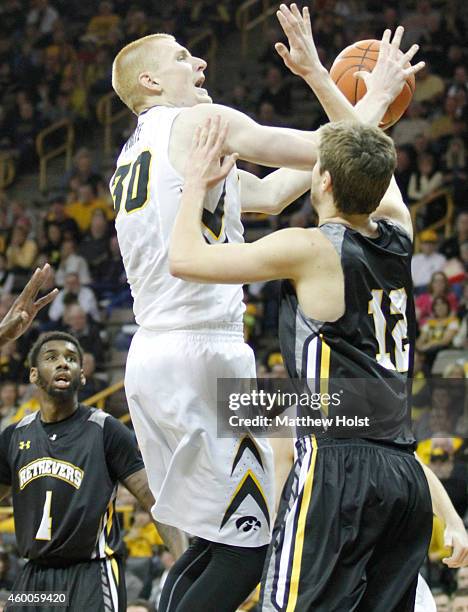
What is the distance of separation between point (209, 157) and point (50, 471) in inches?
92.0

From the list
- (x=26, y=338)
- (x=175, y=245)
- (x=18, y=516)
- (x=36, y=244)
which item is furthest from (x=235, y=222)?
(x=36, y=244)

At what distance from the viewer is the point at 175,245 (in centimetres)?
387

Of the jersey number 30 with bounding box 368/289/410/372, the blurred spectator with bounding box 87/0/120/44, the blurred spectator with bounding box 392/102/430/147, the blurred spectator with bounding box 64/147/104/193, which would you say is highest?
the blurred spectator with bounding box 87/0/120/44

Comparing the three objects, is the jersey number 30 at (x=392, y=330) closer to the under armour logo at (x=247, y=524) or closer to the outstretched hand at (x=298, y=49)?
the under armour logo at (x=247, y=524)

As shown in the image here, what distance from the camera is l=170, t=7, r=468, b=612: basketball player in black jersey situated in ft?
11.9

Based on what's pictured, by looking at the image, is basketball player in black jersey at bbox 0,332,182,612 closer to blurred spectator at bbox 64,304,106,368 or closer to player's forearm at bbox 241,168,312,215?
player's forearm at bbox 241,168,312,215

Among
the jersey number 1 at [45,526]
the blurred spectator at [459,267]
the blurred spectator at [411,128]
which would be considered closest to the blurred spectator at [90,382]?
the blurred spectator at [459,267]

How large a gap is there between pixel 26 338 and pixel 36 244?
2.12 meters

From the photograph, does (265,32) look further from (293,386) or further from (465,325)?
(293,386)

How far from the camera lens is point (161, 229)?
14.4 ft

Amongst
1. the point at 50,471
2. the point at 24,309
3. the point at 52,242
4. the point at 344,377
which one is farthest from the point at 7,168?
the point at 344,377

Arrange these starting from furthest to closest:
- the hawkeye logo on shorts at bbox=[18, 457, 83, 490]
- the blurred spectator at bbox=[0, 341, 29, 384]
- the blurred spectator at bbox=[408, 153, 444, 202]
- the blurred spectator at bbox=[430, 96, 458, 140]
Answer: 1. the blurred spectator at bbox=[430, 96, 458, 140]
2. the blurred spectator at bbox=[408, 153, 444, 202]
3. the blurred spectator at bbox=[0, 341, 29, 384]
4. the hawkeye logo on shorts at bbox=[18, 457, 83, 490]

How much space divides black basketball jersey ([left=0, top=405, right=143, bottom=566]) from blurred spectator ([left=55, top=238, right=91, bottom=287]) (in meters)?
9.05

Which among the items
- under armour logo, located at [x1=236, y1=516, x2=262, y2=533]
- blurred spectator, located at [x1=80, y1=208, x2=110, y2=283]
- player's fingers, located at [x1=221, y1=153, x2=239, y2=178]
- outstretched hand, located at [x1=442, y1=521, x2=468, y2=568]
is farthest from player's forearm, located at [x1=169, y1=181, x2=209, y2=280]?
blurred spectator, located at [x1=80, y1=208, x2=110, y2=283]
